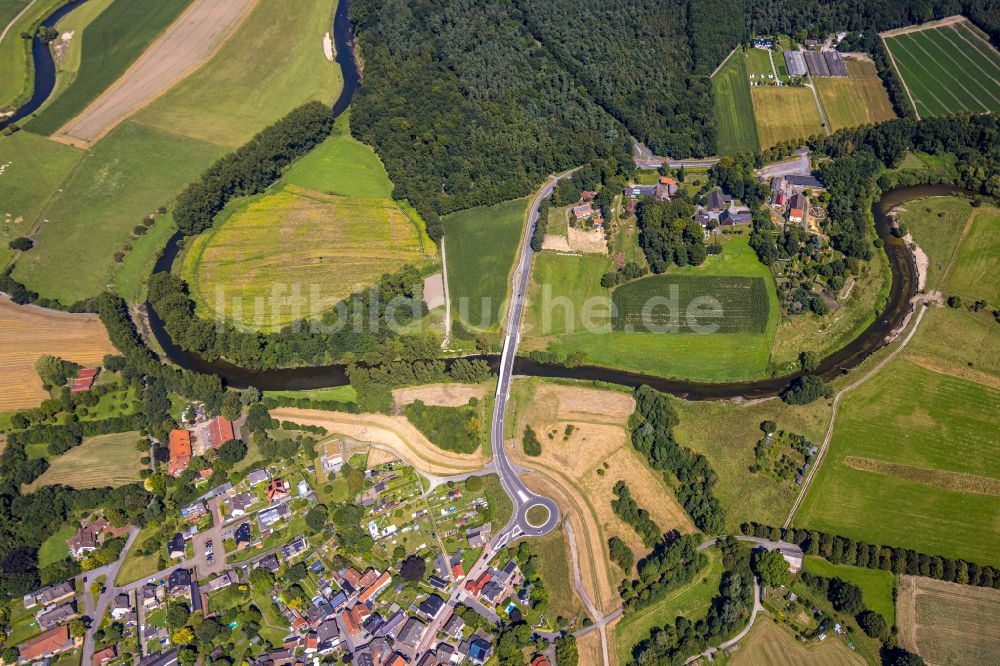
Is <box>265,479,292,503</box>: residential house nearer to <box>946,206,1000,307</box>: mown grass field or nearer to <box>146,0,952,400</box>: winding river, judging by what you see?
<box>146,0,952,400</box>: winding river

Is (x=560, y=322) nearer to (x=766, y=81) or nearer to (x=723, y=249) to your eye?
(x=723, y=249)

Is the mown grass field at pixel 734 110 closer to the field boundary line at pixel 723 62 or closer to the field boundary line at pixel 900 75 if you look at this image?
the field boundary line at pixel 723 62

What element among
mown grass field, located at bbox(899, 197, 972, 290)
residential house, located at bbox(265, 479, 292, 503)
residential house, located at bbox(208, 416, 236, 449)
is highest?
mown grass field, located at bbox(899, 197, 972, 290)

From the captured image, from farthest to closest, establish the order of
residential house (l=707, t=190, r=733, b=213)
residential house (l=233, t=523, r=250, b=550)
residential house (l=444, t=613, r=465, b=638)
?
residential house (l=707, t=190, r=733, b=213) < residential house (l=233, t=523, r=250, b=550) < residential house (l=444, t=613, r=465, b=638)

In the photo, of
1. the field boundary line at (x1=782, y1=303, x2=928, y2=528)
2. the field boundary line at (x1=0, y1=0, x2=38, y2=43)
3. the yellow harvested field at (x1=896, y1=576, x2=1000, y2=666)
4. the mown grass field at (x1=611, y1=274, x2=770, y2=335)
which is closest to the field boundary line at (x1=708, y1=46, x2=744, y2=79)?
the mown grass field at (x1=611, y1=274, x2=770, y2=335)

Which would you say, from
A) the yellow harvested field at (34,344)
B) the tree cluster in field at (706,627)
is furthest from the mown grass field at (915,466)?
the yellow harvested field at (34,344)

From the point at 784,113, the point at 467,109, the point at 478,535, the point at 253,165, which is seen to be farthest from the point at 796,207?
the point at 253,165
